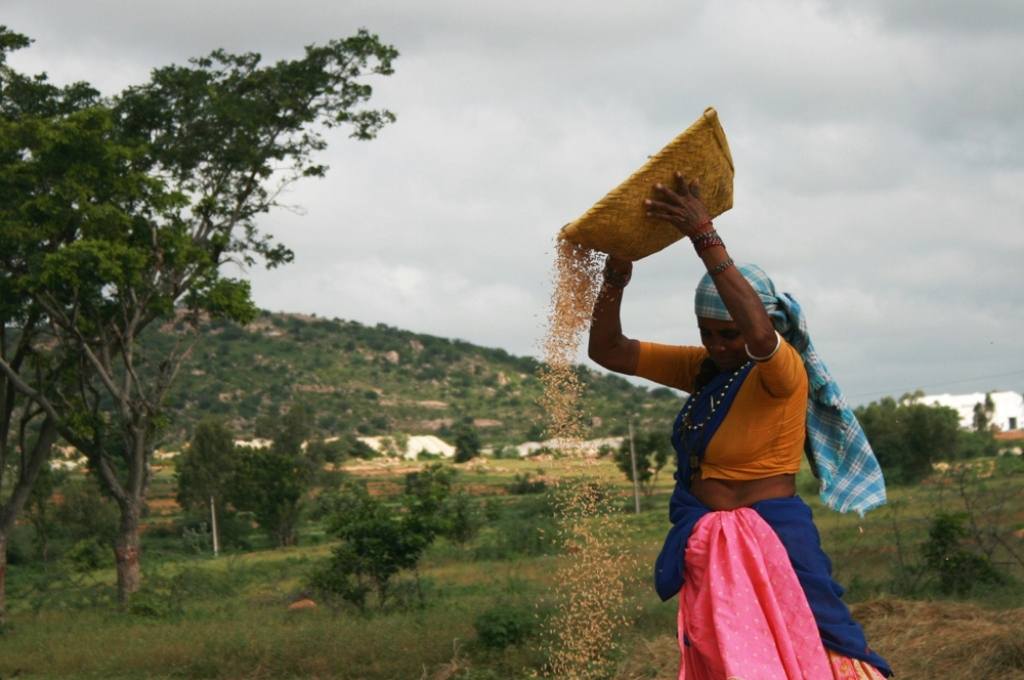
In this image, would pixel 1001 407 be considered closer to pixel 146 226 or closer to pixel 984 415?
pixel 984 415

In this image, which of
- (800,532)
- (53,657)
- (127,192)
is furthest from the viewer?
(127,192)

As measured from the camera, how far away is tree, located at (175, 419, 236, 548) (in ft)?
107

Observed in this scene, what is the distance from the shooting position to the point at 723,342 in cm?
337

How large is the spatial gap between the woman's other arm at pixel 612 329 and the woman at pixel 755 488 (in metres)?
0.36

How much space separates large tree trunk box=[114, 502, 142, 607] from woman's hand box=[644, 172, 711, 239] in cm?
1444

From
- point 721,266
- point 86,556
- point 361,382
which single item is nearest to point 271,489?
point 86,556

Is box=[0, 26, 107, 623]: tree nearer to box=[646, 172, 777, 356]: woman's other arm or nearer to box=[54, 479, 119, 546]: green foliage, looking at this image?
box=[646, 172, 777, 356]: woman's other arm

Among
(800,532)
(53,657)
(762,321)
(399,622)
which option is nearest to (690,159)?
(762,321)

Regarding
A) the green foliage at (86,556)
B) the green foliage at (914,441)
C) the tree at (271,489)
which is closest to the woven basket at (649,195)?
the green foliage at (86,556)

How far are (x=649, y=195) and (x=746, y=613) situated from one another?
109 centimetres

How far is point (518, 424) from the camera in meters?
62.6

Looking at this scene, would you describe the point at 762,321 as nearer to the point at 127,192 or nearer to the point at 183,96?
the point at 127,192

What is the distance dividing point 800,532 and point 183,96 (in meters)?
15.4

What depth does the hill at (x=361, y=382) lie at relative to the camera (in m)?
54.9
